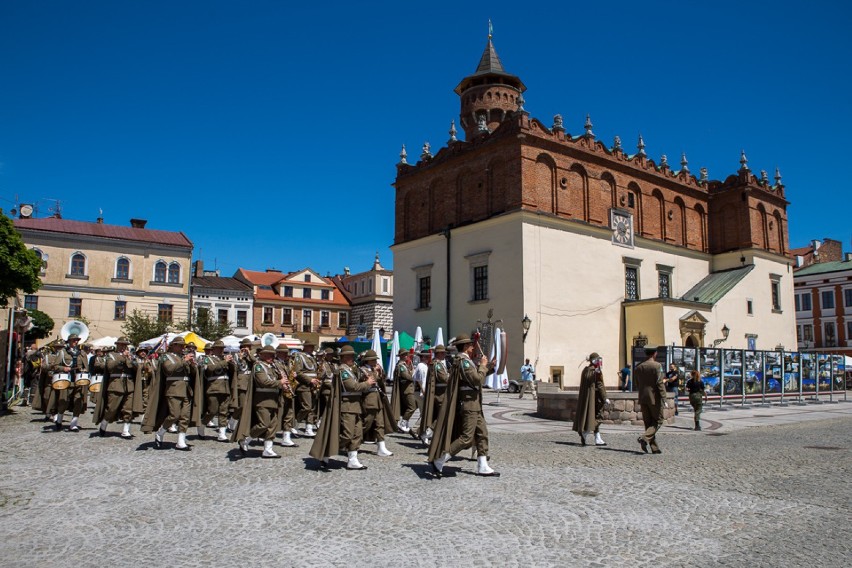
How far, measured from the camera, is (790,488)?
27.2ft

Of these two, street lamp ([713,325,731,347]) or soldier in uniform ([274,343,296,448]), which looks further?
street lamp ([713,325,731,347])

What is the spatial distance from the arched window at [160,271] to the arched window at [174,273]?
443 millimetres

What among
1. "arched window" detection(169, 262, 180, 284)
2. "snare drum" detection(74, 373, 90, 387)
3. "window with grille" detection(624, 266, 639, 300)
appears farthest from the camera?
"arched window" detection(169, 262, 180, 284)

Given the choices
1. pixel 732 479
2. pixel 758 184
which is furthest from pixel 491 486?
pixel 758 184

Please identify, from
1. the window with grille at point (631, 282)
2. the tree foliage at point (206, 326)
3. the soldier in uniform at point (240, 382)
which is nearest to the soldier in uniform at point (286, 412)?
the soldier in uniform at point (240, 382)

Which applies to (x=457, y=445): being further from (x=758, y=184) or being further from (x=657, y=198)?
(x=758, y=184)

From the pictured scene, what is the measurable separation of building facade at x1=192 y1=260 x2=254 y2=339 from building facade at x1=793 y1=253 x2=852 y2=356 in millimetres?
46696

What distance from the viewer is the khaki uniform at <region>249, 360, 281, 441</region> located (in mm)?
10289

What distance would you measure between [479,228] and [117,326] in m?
27.1

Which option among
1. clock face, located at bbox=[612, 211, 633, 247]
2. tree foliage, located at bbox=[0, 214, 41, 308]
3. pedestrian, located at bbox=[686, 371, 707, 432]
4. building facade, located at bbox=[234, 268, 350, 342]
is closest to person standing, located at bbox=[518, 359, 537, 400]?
clock face, located at bbox=[612, 211, 633, 247]

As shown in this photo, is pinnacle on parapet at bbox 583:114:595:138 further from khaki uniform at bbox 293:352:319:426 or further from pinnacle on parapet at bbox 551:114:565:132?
khaki uniform at bbox 293:352:319:426

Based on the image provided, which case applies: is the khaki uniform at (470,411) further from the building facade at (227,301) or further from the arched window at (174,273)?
the building facade at (227,301)

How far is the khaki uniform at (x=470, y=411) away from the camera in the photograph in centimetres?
894

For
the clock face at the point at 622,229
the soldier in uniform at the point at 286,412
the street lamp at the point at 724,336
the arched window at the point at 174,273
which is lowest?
the soldier in uniform at the point at 286,412
